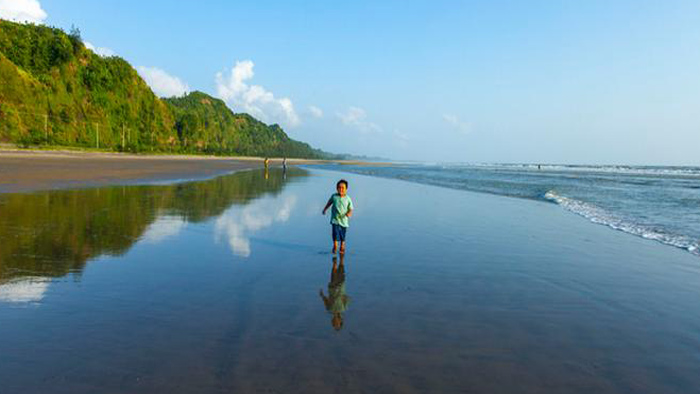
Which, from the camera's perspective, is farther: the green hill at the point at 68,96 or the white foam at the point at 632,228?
the green hill at the point at 68,96

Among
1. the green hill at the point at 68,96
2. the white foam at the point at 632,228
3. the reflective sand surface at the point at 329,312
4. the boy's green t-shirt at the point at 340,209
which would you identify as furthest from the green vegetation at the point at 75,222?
the green hill at the point at 68,96

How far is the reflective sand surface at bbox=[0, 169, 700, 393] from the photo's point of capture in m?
4.04

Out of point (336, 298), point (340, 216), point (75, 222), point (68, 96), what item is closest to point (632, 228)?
point (340, 216)

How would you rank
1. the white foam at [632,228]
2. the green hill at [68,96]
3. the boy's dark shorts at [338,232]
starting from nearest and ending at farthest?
the boy's dark shorts at [338,232], the white foam at [632,228], the green hill at [68,96]

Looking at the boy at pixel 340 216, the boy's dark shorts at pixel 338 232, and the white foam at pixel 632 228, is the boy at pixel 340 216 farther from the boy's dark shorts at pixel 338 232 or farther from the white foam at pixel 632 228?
the white foam at pixel 632 228

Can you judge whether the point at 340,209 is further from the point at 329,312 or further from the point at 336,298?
the point at 329,312

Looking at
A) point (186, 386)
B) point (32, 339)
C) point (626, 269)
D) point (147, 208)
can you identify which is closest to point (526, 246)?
point (626, 269)

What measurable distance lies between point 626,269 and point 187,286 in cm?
940

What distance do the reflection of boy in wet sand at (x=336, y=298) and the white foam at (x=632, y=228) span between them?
1019 centimetres

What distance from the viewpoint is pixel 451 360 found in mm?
4445

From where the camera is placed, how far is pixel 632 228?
15039 mm

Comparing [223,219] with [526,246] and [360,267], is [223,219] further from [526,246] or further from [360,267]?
[526,246]

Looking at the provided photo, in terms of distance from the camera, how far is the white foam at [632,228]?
39.7ft

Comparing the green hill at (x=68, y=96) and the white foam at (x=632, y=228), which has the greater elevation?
the green hill at (x=68, y=96)
